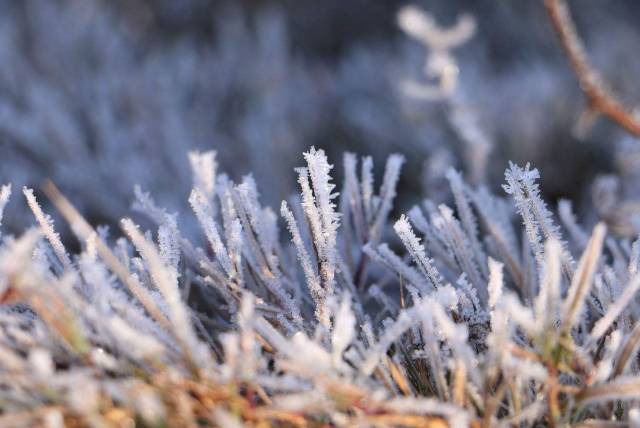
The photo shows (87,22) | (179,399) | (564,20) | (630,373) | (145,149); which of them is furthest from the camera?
(87,22)

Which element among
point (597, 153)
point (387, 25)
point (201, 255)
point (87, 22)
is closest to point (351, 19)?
point (387, 25)

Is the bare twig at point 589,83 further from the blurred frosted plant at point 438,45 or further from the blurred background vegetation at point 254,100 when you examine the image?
the blurred frosted plant at point 438,45

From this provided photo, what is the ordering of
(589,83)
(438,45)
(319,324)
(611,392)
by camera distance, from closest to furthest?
1. (611,392)
2. (319,324)
3. (589,83)
4. (438,45)

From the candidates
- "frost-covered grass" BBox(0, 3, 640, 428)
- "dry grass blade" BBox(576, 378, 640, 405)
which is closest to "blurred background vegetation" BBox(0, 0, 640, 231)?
"frost-covered grass" BBox(0, 3, 640, 428)

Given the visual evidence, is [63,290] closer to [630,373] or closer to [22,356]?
[22,356]

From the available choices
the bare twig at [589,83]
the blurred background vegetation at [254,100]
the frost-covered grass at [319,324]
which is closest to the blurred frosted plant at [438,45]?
the blurred background vegetation at [254,100]

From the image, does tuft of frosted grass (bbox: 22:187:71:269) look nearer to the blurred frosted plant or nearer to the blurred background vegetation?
the blurred background vegetation

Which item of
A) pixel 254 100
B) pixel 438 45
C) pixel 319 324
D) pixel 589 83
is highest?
pixel 254 100

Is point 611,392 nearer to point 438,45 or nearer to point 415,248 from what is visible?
point 415,248

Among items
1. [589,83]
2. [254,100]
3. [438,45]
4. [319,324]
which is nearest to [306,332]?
[319,324]
